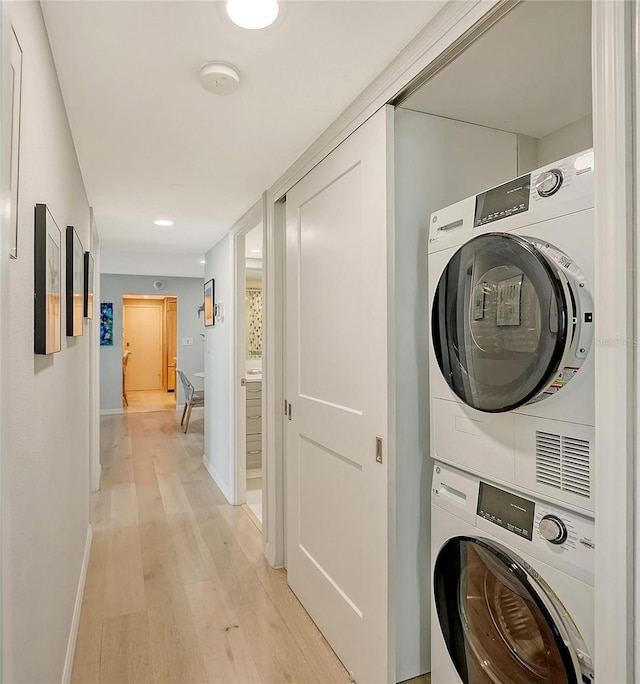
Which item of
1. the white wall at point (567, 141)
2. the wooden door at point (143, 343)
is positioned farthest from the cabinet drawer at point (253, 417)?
the wooden door at point (143, 343)

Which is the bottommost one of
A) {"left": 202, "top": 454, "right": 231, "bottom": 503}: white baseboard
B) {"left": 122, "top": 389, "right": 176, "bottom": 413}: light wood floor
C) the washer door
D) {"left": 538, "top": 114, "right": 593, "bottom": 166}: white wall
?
{"left": 202, "top": 454, "right": 231, "bottom": 503}: white baseboard

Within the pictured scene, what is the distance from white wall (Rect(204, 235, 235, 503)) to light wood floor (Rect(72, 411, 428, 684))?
332mm

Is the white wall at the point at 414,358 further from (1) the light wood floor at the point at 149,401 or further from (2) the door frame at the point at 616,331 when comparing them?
(1) the light wood floor at the point at 149,401

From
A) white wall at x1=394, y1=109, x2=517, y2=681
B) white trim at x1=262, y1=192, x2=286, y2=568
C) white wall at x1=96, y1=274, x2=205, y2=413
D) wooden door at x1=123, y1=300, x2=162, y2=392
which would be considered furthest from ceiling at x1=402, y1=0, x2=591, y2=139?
wooden door at x1=123, y1=300, x2=162, y2=392

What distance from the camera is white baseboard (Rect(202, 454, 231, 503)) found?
13.1 feet

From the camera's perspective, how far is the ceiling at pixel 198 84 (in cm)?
132

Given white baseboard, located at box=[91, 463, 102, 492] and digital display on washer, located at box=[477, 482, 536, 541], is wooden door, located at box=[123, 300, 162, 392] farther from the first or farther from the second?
digital display on washer, located at box=[477, 482, 536, 541]

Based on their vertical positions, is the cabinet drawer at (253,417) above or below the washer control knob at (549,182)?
below

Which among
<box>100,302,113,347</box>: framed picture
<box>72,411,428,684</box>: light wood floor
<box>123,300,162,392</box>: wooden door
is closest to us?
<box>72,411,428,684</box>: light wood floor

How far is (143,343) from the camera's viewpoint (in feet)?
37.7

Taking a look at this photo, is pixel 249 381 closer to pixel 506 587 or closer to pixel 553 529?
pixel 506 587

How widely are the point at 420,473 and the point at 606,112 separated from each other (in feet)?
4.27

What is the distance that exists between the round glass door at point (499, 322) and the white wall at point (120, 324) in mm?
6928

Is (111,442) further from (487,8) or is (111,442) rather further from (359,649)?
(487,8)
